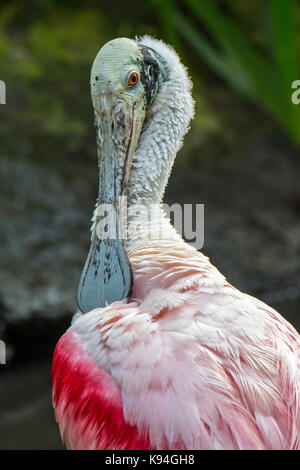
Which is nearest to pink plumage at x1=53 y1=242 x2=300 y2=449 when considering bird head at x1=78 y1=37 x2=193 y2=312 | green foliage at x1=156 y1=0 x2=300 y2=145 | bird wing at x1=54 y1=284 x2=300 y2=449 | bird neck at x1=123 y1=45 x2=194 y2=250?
bird wing at x1=54 y1=284 x2=300 y2=449

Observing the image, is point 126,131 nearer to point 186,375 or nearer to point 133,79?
point 133,79

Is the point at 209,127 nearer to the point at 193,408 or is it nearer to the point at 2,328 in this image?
the point at 2,328

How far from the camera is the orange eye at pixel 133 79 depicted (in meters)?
2.72

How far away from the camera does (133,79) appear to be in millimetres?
2746

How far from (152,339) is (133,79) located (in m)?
1.03

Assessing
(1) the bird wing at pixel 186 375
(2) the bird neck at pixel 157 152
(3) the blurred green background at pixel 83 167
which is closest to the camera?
(1) the bird wing at pixel 186 375

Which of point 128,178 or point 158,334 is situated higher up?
point 128,178

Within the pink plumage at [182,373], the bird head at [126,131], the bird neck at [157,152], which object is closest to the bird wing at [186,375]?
the pink plumage at [182,373]

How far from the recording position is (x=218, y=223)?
243 inches

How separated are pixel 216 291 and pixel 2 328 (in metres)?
2.95

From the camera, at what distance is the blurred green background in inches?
206

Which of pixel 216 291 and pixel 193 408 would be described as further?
pixel 216 291

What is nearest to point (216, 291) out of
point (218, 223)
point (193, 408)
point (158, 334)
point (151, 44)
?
point (158, 334)

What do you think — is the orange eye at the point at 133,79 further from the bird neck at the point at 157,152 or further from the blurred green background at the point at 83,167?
the blurred green background at the point at 83,167
